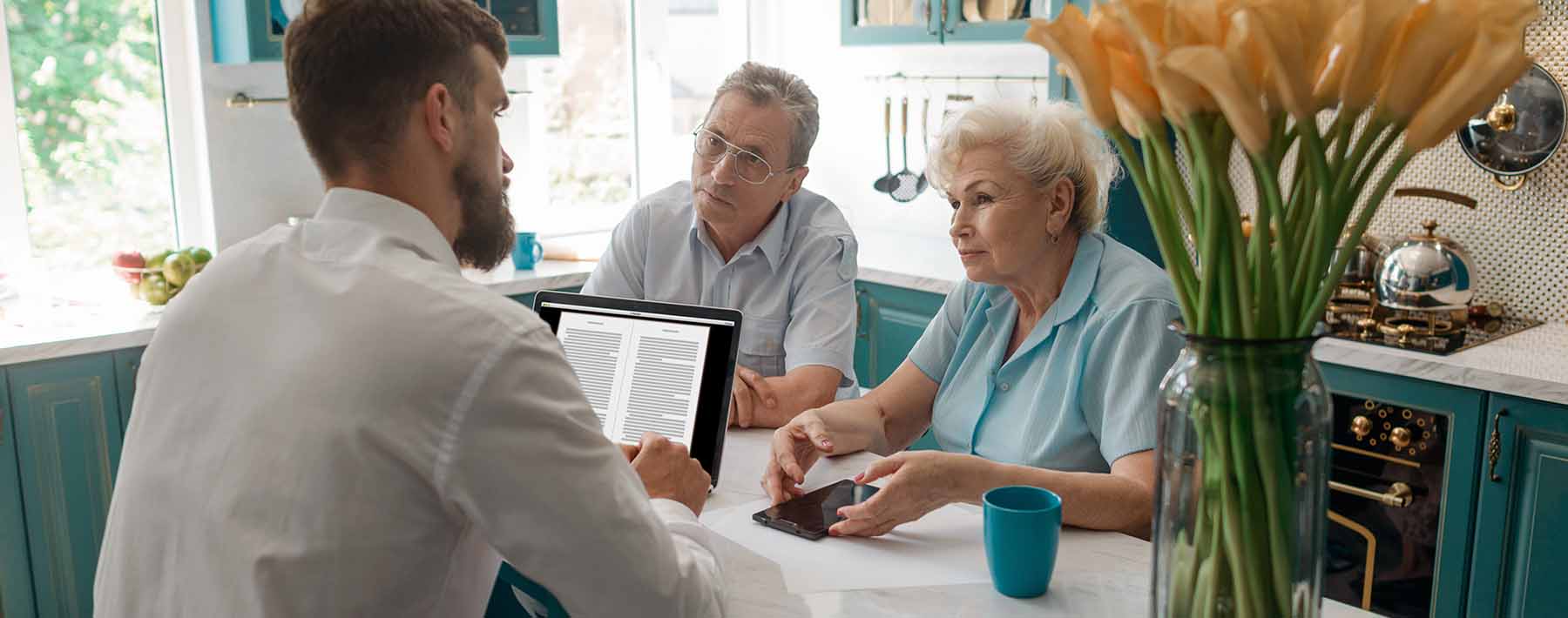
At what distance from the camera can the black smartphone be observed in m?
1.46

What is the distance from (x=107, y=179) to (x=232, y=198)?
305 millimetres

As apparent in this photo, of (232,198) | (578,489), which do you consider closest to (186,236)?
(232,198)

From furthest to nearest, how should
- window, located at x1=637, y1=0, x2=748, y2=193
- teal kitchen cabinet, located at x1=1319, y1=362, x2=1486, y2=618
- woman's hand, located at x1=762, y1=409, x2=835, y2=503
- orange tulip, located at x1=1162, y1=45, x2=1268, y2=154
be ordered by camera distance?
1. window, located at x1=637, y1=0, x2=748, y2=193
2. teal kitchen cabinet, located at x1=1319, y1=362, x2=1486, y2=618
3. woman's hand, located at x1=762, y1=409, x2=835, y2=503
4. orange tulip, located at x1=1162, y1=45, x2=1268, y2=154

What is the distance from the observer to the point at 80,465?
2.69 m

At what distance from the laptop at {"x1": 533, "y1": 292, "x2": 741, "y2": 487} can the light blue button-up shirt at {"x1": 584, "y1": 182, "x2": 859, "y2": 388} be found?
0.57m

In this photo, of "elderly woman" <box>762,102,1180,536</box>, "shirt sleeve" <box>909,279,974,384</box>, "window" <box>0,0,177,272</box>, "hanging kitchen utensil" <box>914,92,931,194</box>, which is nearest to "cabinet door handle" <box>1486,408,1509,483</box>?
"elderly woman" <box>762,102,1180,536</box>

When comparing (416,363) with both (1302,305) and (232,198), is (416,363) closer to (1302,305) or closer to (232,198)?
(1302,305)

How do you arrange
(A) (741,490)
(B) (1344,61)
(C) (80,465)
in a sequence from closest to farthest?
1. (B) (1344,61)
2. (A) (741,490)
3. (C) (80,465)

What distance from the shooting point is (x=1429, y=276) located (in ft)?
8.27

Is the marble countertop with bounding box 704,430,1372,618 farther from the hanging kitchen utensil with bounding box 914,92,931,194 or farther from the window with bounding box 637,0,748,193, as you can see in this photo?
the window with bounding box 637,0,748,193

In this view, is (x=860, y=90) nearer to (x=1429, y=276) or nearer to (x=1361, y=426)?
(x=1429, y=276)

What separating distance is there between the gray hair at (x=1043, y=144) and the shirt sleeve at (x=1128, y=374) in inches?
9.9

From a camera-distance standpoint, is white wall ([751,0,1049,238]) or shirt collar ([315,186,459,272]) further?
white wall ([751,0,1049,238])

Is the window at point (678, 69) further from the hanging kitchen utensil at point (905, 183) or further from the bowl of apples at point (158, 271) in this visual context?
the bowl of apples at point (158, 271)
